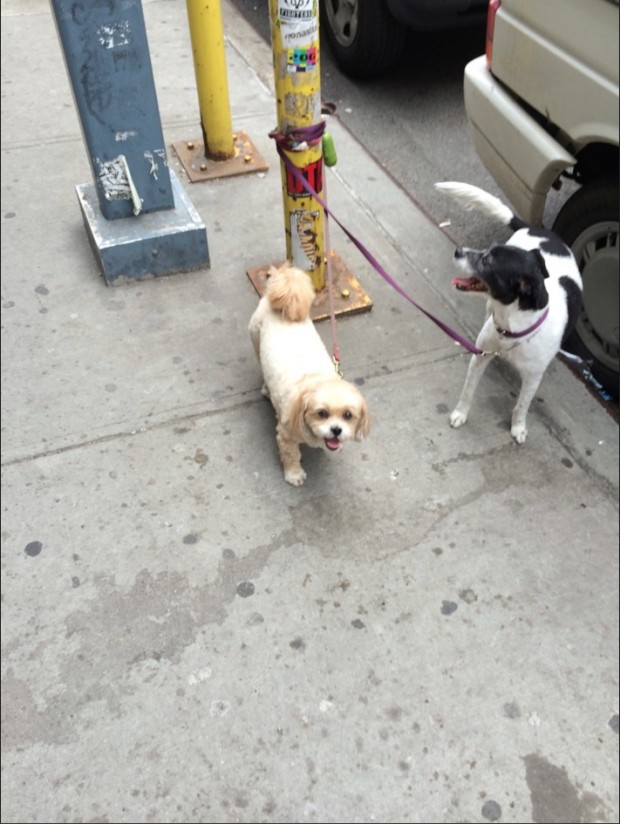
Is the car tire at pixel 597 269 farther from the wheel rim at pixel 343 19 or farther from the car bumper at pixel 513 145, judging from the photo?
the wheel rim at pixel 343 19

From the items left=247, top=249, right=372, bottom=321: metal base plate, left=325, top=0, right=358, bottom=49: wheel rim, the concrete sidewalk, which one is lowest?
the concrete sidewalk

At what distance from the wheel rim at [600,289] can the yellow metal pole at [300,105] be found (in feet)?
4.27

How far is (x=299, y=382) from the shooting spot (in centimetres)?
284

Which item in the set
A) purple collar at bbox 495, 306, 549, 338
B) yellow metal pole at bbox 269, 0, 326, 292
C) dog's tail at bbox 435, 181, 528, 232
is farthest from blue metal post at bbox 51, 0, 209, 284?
purple collar at bbox 495, 306, 549, 338

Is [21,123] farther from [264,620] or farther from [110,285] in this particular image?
[264,620]

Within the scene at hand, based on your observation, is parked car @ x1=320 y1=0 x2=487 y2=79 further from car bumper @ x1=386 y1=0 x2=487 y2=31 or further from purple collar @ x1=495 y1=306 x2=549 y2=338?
purple collar @ x1=495 y1=306 x2=549 y2=338

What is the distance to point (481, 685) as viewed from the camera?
95.7 inches

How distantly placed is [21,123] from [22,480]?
3.62m

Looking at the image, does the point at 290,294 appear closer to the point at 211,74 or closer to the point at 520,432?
the point at 520,432

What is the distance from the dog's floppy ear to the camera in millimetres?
2664

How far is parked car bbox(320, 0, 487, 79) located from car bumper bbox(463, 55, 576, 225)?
1413 millimetres

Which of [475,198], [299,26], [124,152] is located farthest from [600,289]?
[124,152]

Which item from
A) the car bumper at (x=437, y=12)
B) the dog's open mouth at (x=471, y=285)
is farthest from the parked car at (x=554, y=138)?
the car bumper at (x=437, y=12)

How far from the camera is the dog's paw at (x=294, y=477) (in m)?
3.05
